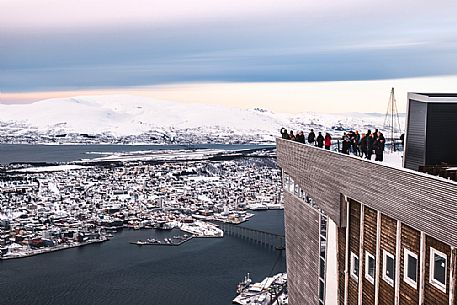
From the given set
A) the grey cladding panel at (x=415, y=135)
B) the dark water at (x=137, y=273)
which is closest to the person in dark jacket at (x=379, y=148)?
the grey cladding panel at (x=415, y=135)

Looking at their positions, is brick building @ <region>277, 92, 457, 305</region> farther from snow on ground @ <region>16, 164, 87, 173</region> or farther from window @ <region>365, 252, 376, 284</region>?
snow on ground @ <region>16, 164, 87, 173</region>

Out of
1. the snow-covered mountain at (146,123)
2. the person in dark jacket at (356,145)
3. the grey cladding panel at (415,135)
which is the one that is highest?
the grey cladding panel at (415,135)

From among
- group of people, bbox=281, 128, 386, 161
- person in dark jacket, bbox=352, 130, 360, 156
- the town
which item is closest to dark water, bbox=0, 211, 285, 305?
the town

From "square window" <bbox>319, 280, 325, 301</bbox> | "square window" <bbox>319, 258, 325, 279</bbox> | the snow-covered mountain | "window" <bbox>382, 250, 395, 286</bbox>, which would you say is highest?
"window" <bbox>382, 250, 395, 286</bbox>

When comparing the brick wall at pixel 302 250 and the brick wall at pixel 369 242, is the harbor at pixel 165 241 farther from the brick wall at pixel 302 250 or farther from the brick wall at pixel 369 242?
the brick wall at pixel 369 242

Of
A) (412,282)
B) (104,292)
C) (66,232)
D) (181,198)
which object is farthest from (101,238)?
(412,282)

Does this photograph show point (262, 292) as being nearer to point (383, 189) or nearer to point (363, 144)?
point (363, 144)
